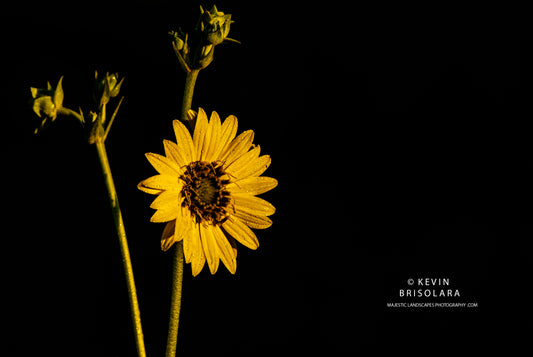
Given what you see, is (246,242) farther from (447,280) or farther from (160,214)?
(447,280)

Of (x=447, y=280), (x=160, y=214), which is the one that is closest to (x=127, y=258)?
(x=160, y=214)

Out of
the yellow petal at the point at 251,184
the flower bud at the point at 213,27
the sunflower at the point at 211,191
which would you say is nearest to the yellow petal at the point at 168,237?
the sunflower at the point at 211,191

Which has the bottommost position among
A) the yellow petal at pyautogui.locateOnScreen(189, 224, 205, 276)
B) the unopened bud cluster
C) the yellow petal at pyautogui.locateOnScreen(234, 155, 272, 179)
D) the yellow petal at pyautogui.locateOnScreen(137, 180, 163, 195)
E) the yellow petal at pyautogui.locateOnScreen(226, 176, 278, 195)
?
the yellow petal at pyautogui.locateOnScreen(189, 224, 205, 276)

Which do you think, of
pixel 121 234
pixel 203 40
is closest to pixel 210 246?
pixel 121 234

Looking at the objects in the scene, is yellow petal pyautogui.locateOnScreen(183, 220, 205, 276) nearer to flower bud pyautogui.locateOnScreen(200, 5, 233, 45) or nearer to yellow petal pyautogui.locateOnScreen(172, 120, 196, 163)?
yellow petal pyautogui.locateOnScreen(172, 120, 196, 163)

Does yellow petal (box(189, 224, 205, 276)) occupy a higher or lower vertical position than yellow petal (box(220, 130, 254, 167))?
lower

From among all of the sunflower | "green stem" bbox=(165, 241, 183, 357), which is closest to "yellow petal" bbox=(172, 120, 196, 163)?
the sunflower

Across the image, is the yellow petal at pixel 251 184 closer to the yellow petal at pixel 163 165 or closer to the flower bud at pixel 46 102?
the yellow petal at pixel 163 165
